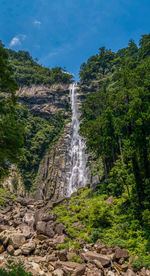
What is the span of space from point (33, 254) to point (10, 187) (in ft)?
74.7

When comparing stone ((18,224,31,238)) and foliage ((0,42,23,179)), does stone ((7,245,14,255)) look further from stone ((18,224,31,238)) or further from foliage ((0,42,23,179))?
foliage ((0,42,23,179))

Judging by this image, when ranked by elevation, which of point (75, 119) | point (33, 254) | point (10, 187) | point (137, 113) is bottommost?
point (33, 254)

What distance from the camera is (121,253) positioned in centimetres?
1019

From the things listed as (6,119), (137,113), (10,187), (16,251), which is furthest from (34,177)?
(6,119)

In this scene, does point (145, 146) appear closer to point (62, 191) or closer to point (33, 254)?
point (33, 254)

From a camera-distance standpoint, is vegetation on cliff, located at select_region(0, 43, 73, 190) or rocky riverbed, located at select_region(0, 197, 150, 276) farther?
rocky riverbed, located at select_region(0, 197, 150, 276)

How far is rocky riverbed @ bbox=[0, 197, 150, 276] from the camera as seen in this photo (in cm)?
891

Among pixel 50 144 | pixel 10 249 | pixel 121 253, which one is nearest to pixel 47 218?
pixel 10 249

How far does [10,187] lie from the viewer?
3209cm

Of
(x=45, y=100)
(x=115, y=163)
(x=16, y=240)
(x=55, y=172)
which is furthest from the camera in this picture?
(x=45, y=100)

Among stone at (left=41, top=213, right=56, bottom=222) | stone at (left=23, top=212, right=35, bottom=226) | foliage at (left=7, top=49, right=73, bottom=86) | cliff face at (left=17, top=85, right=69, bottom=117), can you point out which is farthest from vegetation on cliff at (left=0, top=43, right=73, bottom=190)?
stone at (left=41, top=213, right=56, bottom=222)

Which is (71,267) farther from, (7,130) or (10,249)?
(7,130)

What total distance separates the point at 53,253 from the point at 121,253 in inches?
168

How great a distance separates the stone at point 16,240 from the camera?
11803mm
